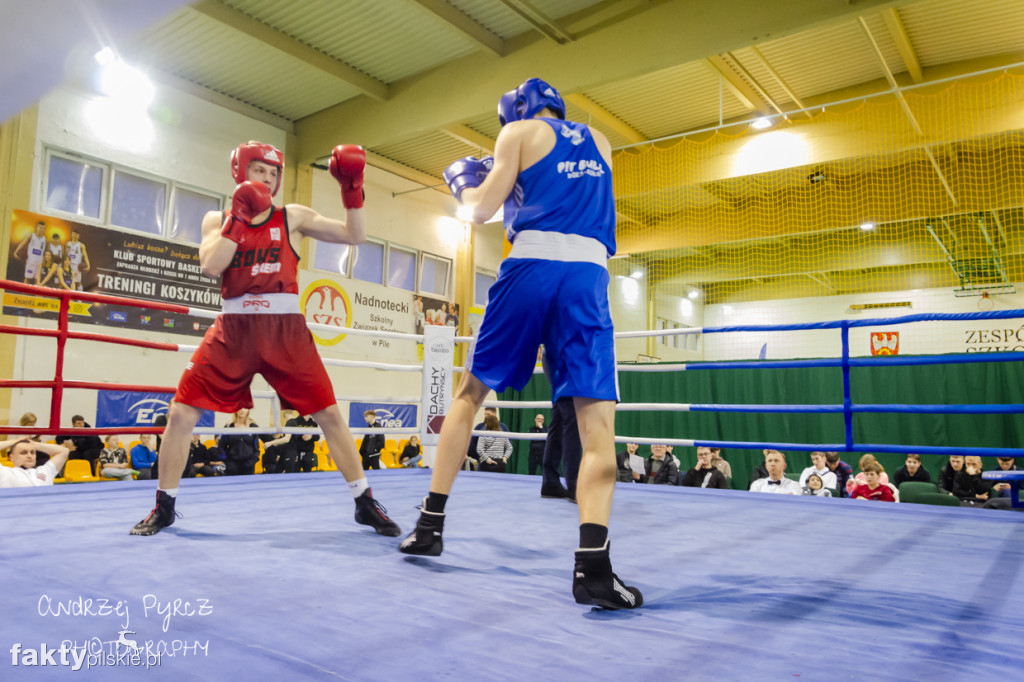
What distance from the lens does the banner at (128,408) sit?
7402mm

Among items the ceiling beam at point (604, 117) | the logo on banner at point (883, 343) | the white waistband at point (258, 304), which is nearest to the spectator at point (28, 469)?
the white waistband at point (258, 304)

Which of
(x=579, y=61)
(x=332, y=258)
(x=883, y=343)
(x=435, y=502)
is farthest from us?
(x=883, y=343)

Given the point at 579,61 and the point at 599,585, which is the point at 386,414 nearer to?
the point at 579,61

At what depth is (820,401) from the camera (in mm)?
7719

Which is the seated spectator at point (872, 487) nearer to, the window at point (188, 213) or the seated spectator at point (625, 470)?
the seated spectator at point (625, 470)

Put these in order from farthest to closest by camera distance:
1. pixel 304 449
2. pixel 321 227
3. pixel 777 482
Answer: pixel 304 449, pixel 777 482, pixel 321 227

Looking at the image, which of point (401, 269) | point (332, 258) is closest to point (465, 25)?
point (332, 258)

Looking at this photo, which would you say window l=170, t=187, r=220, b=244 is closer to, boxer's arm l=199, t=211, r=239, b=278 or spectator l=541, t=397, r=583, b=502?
spectator l=541, t=397, r=583, b=502

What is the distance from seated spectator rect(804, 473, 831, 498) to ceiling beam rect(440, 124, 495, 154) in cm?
577

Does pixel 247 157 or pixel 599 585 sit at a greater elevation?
pixel 247 157

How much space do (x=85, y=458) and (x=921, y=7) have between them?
8.61 meters

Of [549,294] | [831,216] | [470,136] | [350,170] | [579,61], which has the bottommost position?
[549,294]

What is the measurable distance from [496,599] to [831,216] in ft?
29.5

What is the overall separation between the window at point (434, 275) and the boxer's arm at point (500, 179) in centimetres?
954
